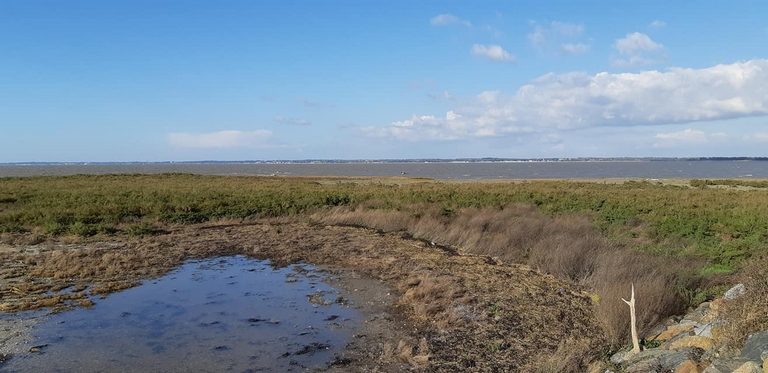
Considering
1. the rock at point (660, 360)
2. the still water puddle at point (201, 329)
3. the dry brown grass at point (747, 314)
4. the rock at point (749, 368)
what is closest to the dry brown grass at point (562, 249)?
the rock at point (660, 360)

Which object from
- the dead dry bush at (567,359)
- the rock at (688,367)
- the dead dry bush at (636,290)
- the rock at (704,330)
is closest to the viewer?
the rock at (688,367)

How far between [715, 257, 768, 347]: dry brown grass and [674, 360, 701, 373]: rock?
555mm

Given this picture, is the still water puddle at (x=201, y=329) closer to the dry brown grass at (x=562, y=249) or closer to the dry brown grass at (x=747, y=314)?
the dry brown grass at (x=562, y=249)

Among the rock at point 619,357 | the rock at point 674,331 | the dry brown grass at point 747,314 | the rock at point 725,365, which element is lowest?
the rock at point 619,357

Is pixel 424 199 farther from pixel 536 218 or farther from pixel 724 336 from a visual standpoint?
pixel 724 336

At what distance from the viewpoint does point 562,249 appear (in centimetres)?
1457

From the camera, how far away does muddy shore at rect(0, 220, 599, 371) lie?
8.99 m

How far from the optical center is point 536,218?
21203 mm

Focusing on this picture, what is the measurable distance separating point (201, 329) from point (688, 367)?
7.88 metres

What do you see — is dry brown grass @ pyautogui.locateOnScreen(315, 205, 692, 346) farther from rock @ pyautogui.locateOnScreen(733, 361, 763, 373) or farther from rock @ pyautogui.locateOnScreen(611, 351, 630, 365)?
rock @ pyautogui.locateOnScreen(733, 361, 763, 373)

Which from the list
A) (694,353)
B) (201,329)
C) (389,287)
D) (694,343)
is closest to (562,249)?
(389,287)

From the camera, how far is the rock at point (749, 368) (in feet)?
18.0

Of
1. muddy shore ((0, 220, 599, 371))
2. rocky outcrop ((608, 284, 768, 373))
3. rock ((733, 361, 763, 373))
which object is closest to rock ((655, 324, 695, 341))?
rocky outcrop ((608, 284, 768, 373))

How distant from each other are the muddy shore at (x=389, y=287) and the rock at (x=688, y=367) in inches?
89.9
